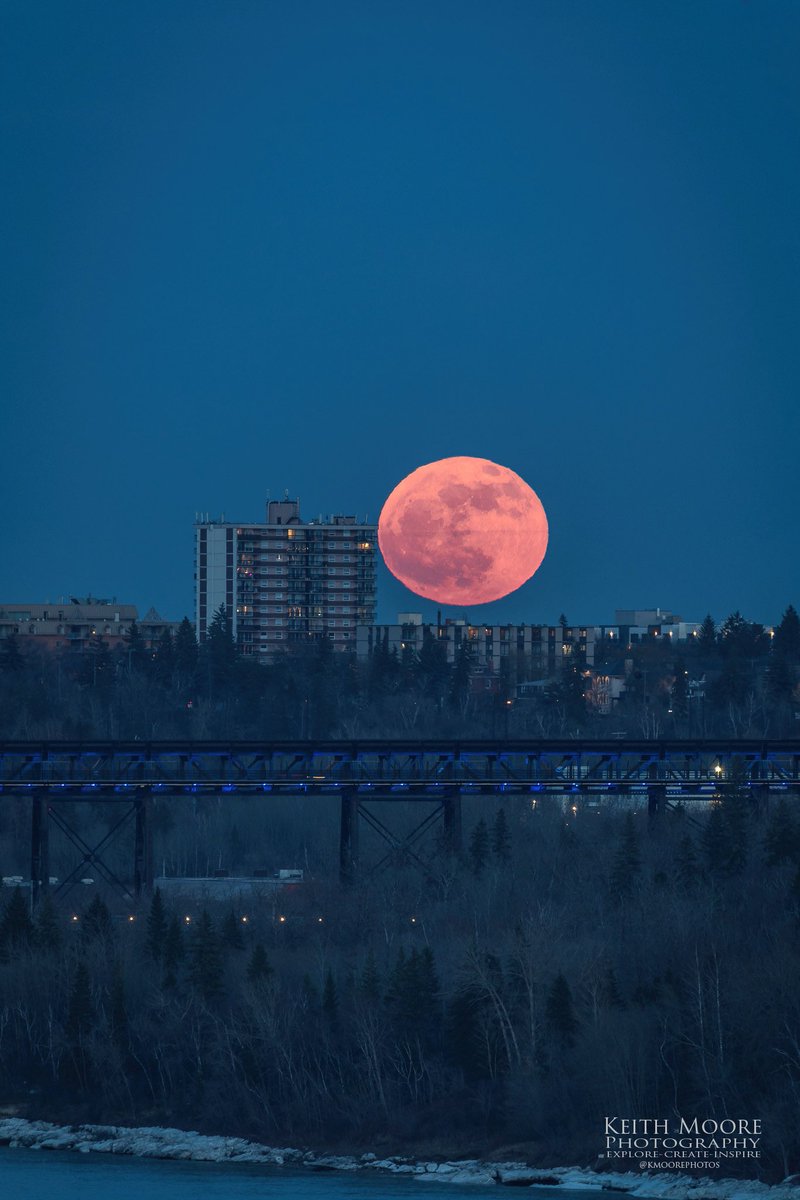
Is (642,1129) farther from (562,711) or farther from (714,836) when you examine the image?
(562,711)

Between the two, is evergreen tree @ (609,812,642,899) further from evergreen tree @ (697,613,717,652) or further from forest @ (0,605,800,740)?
evergreen tree @ (697,613,717,652)

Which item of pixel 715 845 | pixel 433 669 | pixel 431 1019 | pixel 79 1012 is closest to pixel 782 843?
pixel 715 845

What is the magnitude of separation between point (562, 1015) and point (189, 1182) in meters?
11.4

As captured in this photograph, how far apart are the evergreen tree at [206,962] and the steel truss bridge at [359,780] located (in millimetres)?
12934

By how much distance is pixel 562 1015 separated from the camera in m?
66.4

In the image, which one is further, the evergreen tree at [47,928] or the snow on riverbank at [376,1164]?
the evergreen tree at [47,928]

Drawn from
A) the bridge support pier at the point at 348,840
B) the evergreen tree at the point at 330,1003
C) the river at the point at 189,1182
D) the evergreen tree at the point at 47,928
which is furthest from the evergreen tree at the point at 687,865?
the evergreen tree at the point at 47,928

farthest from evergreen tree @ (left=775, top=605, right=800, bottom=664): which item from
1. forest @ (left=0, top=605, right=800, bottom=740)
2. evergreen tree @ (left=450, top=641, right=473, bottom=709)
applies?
evergreen tree @ (left=450, top=641, right=473, bottom=709)

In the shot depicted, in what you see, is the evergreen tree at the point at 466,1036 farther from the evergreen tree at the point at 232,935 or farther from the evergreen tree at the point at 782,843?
the evergreen tree at the point at 782,843

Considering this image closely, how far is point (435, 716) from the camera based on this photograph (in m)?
159

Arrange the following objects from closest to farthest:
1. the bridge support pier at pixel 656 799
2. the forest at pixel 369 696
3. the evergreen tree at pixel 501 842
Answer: the bridge support pier at pixel 656 799 < the evergreen tree at pixel 501 842 < the forest at pixel 369 696

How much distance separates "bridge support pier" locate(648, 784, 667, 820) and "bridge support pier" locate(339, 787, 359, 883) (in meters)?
11.8

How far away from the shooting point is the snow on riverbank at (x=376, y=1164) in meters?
59.5

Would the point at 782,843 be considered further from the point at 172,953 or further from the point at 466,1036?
the point at 172,953
